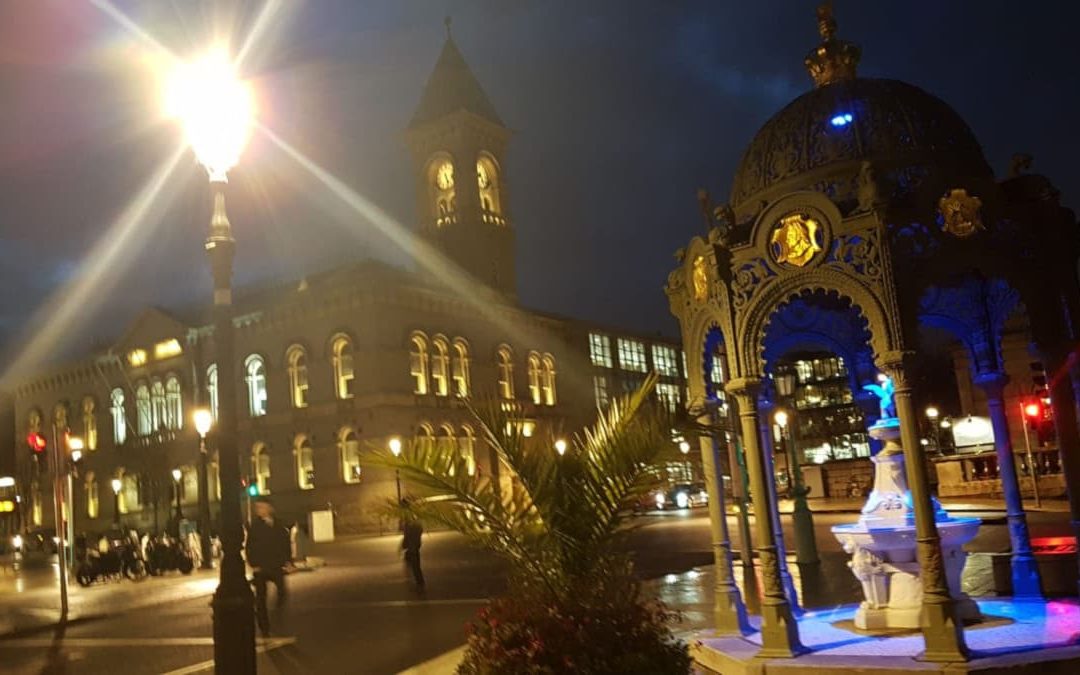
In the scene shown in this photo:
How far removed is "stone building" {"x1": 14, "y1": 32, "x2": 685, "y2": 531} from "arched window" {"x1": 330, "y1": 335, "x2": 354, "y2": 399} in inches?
2.8

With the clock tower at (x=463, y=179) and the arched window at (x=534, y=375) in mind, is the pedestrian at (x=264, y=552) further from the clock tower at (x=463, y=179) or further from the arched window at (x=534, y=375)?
the clock tower at (x=463, y=179)

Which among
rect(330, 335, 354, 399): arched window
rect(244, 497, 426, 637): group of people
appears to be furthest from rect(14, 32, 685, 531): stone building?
rect(244, 497, 426, 637): group of people

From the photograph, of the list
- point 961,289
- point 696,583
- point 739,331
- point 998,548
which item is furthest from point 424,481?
point 998,548

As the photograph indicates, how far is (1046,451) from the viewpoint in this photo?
109 ft

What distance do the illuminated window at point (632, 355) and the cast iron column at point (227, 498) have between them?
67.2 meters

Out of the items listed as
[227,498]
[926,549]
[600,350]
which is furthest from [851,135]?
[600,350]

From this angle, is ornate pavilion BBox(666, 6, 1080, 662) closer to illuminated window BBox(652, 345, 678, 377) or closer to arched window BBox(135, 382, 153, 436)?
arched window BBox(135, 382, 153, 436)

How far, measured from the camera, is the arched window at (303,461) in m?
47.8

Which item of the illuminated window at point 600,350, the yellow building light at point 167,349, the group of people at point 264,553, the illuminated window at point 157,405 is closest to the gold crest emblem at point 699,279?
the group of people at point 264,553

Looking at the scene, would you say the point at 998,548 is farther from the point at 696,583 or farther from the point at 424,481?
the point at 424,481

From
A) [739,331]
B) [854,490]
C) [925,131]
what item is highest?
[925,131]

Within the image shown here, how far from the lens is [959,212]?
8.15m

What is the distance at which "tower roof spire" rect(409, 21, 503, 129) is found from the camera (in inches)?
2544

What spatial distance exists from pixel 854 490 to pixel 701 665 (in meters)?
35.4
